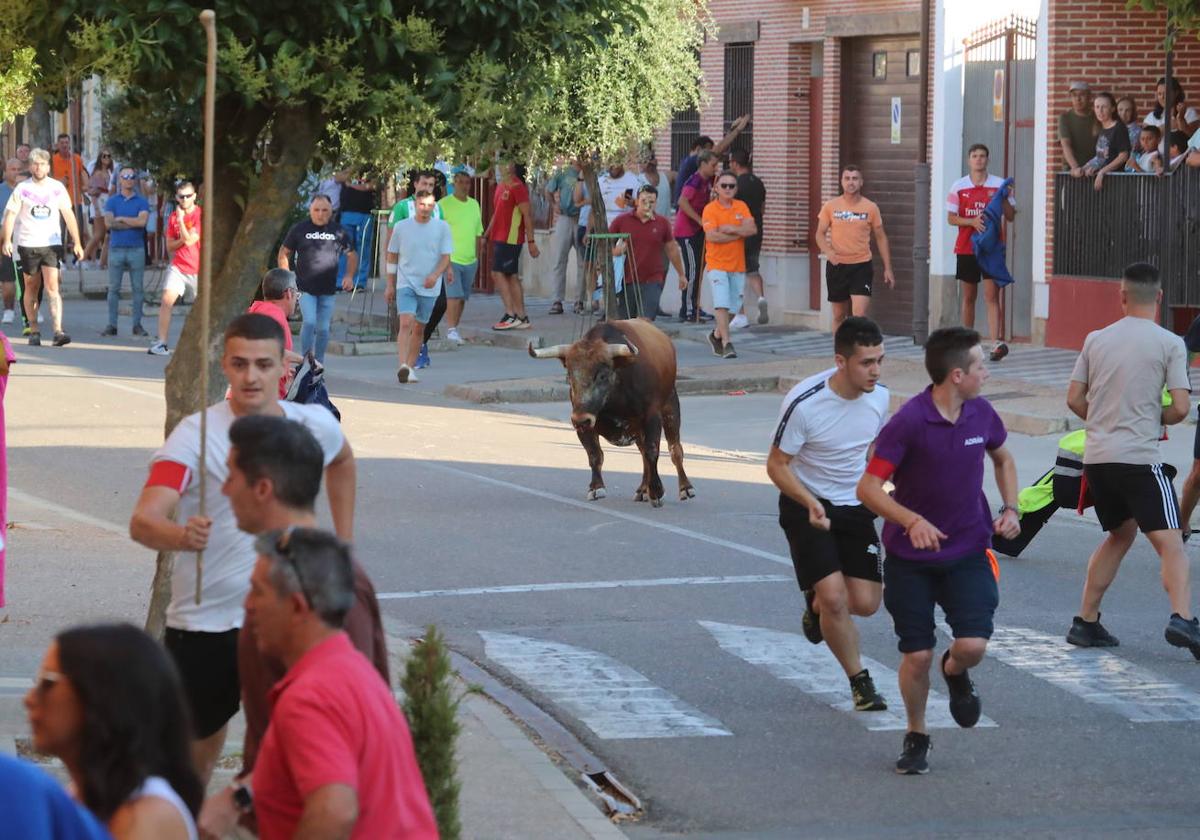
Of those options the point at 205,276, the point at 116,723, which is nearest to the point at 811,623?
the point at 205,276

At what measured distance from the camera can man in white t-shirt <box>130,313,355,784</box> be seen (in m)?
6.01

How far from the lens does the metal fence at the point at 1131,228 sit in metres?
20.1

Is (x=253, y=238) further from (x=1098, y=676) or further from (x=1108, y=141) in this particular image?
(x=1108, y=141)

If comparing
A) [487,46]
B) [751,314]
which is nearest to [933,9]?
[751,314]

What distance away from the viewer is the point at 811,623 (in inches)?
365

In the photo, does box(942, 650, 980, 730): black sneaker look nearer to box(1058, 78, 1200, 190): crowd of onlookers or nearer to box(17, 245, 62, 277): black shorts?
box(1058, 78, 1200, 190): crowd of onlookers

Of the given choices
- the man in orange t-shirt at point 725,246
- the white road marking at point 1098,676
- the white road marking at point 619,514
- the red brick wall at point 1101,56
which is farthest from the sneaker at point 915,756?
the man in orange t-shirt at point 725,246

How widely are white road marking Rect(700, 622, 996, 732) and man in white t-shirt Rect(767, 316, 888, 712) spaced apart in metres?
0.13

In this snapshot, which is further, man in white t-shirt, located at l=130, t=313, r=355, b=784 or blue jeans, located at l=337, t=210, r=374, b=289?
blue jeans, located at l=337, t=210, r=374, b=289

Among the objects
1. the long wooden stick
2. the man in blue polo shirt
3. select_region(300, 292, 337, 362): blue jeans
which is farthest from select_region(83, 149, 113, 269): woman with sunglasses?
the long wooden stick

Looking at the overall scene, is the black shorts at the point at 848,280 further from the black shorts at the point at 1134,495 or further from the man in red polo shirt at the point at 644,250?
the black shorts at the point at 1134,495

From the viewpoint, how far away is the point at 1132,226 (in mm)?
20875

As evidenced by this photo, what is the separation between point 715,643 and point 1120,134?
503 inches

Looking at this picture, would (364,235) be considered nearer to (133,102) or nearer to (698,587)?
(698,587)
